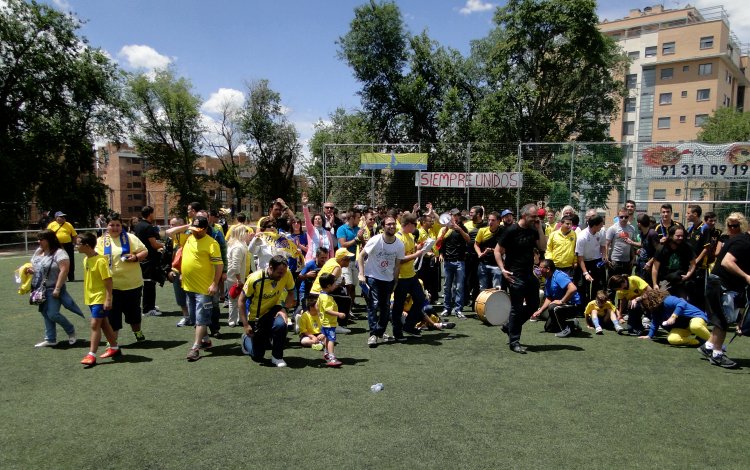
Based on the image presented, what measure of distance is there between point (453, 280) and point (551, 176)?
9216mm

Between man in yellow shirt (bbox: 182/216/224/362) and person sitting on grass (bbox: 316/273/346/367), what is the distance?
1330 mm

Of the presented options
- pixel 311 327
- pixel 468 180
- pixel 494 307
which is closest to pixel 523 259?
pixel 494 307

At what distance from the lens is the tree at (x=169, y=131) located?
41.8 m

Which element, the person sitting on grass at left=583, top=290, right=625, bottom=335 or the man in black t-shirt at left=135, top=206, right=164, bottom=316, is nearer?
the person sitting on grass at left=583, top=290, right=625, bottom=335

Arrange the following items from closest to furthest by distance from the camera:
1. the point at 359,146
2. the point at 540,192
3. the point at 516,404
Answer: the point at 516,404 < the point at 540,192 < the point at 359,146

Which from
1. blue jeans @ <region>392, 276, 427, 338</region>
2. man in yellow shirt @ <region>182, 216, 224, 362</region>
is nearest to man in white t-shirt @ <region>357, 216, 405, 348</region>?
blue jeans @ <region>392, 276, 427, 338</region>

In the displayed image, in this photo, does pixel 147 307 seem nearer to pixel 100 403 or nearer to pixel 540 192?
pixel 100 403

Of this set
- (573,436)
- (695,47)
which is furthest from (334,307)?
(695,47)

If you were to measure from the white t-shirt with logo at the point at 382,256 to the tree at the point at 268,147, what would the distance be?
40.0 meters

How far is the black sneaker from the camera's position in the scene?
5.61 meters

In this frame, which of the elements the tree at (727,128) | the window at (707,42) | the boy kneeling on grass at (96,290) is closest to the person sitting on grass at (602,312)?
the boy kneeling on grass at (96,290)

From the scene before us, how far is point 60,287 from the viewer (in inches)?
251

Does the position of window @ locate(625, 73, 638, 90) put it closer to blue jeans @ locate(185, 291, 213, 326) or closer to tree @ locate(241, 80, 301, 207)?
tree @ locate(241, 80, 301, 207)

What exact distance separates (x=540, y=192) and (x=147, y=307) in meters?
12.5
